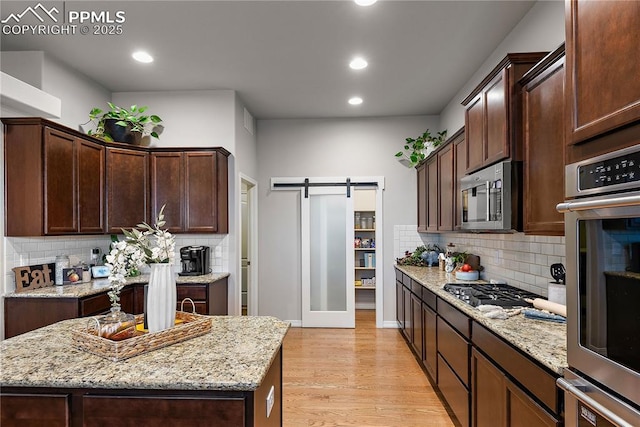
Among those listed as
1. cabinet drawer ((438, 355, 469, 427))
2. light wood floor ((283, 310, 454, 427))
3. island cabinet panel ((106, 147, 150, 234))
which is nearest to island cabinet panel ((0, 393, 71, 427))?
light wood floor ((283, 310, 454, 427))

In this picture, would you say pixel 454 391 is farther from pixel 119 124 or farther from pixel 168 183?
pixel 119 124

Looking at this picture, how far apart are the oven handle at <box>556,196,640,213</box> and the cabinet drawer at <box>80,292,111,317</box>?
3423 millimetres

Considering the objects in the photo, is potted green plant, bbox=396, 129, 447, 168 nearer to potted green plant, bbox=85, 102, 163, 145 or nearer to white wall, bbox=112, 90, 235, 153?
white wall, bbox=112, 90, 235, 153

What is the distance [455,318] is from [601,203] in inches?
67.9

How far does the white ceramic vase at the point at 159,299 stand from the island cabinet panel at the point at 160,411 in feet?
1.22

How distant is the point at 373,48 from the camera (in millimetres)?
3244

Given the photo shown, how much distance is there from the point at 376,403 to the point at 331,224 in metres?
2.77

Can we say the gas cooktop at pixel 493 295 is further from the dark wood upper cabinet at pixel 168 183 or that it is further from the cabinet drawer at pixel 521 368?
the dark wood upper cabinet at pixel 168 183

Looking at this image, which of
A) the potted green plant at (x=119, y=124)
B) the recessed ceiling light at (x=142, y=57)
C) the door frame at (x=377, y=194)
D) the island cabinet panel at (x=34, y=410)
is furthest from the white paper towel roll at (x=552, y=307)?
the potted green plant at (x=119, y=124)

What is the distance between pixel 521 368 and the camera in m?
1.63

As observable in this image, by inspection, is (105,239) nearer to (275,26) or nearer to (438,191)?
(275,26)

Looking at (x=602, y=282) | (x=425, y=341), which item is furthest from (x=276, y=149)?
(x=602, y=282)

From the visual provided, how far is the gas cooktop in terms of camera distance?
7.88 ft

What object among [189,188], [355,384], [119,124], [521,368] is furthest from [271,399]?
[119,124]
